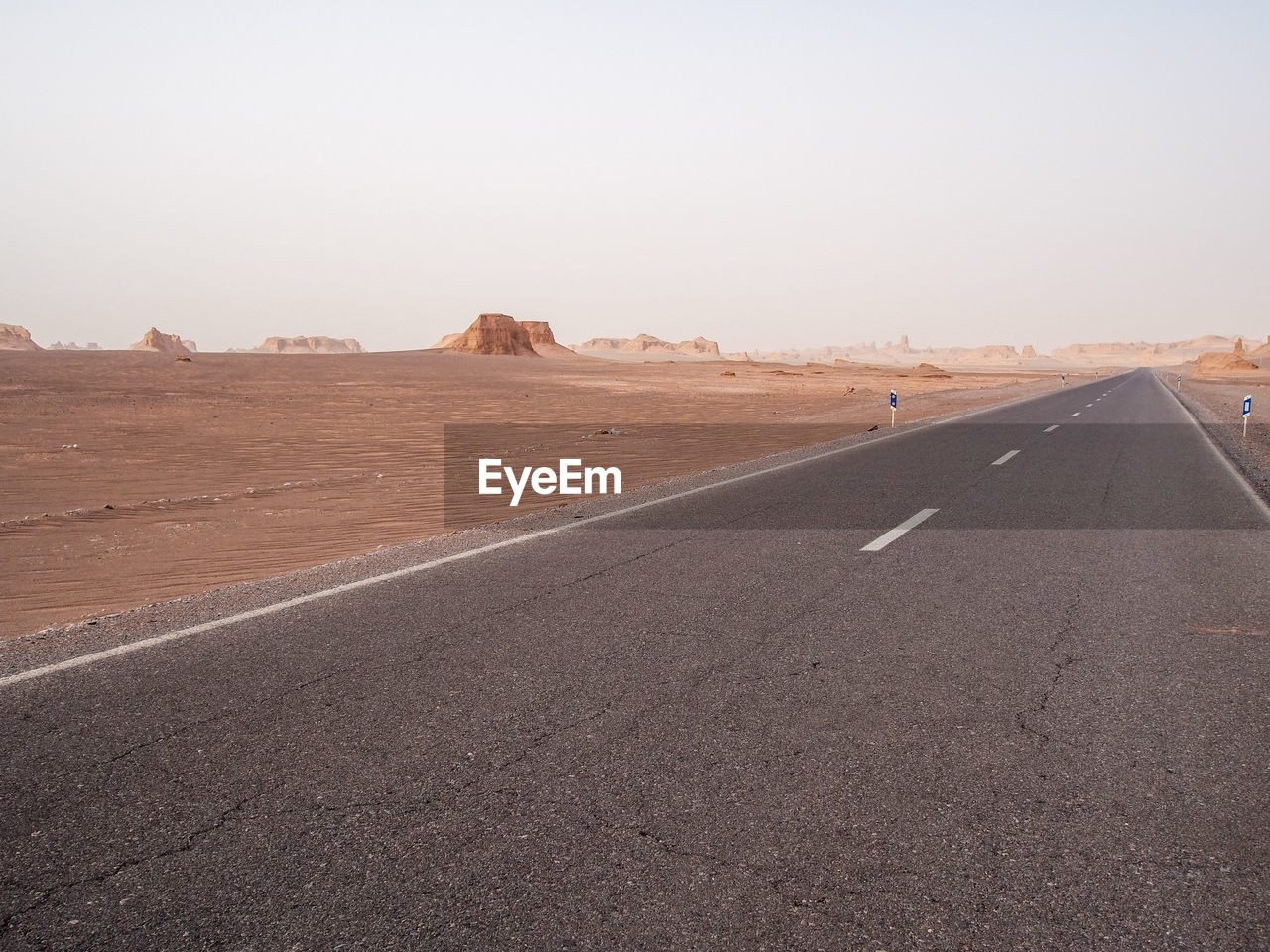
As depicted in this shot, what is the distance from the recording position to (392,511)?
11.6 m

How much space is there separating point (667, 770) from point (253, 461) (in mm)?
16137

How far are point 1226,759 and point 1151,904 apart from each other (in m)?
1.30

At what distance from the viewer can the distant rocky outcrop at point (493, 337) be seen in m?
174

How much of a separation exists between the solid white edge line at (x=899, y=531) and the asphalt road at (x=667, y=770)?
104cm

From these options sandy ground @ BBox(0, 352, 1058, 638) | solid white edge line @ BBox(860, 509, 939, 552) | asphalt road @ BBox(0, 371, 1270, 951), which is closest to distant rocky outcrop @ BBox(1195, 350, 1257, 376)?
sandy ground @ BBox(0, 352, 1058, 638)

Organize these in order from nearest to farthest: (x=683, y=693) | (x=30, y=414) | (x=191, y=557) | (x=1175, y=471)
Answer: (x=683, y=693), (x=191, y=557), (x=1175, y=471), (x=30, y=414)

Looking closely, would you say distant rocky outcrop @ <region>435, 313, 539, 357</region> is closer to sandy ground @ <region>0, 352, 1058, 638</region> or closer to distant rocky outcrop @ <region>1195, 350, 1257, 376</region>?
distant rocky outcrop @ <region>1195, 350, 1257, 376</region>

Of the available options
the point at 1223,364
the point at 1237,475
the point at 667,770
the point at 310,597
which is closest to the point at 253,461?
the point at 310,597

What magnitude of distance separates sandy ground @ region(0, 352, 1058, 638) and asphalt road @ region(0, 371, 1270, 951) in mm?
3181

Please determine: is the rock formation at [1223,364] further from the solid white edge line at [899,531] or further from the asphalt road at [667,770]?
the asphalt road at [667,770]

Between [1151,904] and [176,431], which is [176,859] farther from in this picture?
[176,431]

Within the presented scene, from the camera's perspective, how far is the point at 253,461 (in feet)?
58.3

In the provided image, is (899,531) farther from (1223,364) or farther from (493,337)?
(493,337)

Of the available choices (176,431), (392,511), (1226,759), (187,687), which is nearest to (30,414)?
(176,431)
